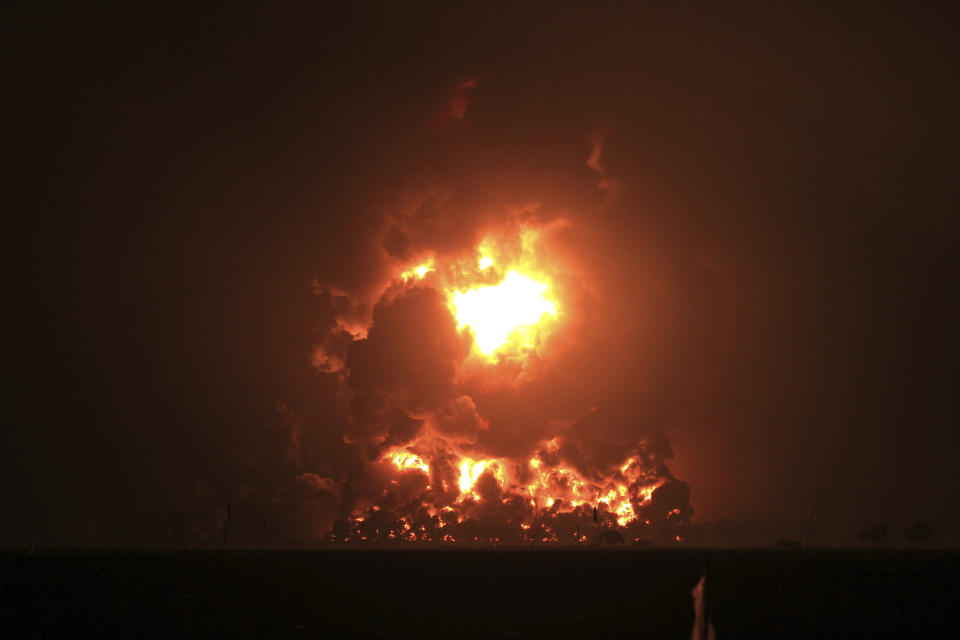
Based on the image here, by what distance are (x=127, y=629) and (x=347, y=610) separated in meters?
16.9

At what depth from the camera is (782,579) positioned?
3829 inches

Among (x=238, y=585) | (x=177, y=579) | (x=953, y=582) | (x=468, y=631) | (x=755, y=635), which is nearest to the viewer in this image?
(x=755, y=635)

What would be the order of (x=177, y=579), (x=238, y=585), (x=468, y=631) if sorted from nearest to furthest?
1. (x=468, y=631)
2. (x=238, y=585)
3. (x=177, y=579)

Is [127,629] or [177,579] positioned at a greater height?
[177,579]

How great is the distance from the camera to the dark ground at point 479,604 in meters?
50.9

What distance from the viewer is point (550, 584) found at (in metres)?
93.9

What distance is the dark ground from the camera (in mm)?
50906

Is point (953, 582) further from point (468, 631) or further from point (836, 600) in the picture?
point (468, 631)

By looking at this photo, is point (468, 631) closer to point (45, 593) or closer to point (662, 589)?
point (662, 589)

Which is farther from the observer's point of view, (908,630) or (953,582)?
(953,582)

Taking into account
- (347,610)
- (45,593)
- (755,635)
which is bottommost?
(755,635)

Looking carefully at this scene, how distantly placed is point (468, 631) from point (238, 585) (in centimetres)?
4953

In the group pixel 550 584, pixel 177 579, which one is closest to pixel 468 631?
pixel 550 584

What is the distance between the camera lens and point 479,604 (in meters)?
70.9
